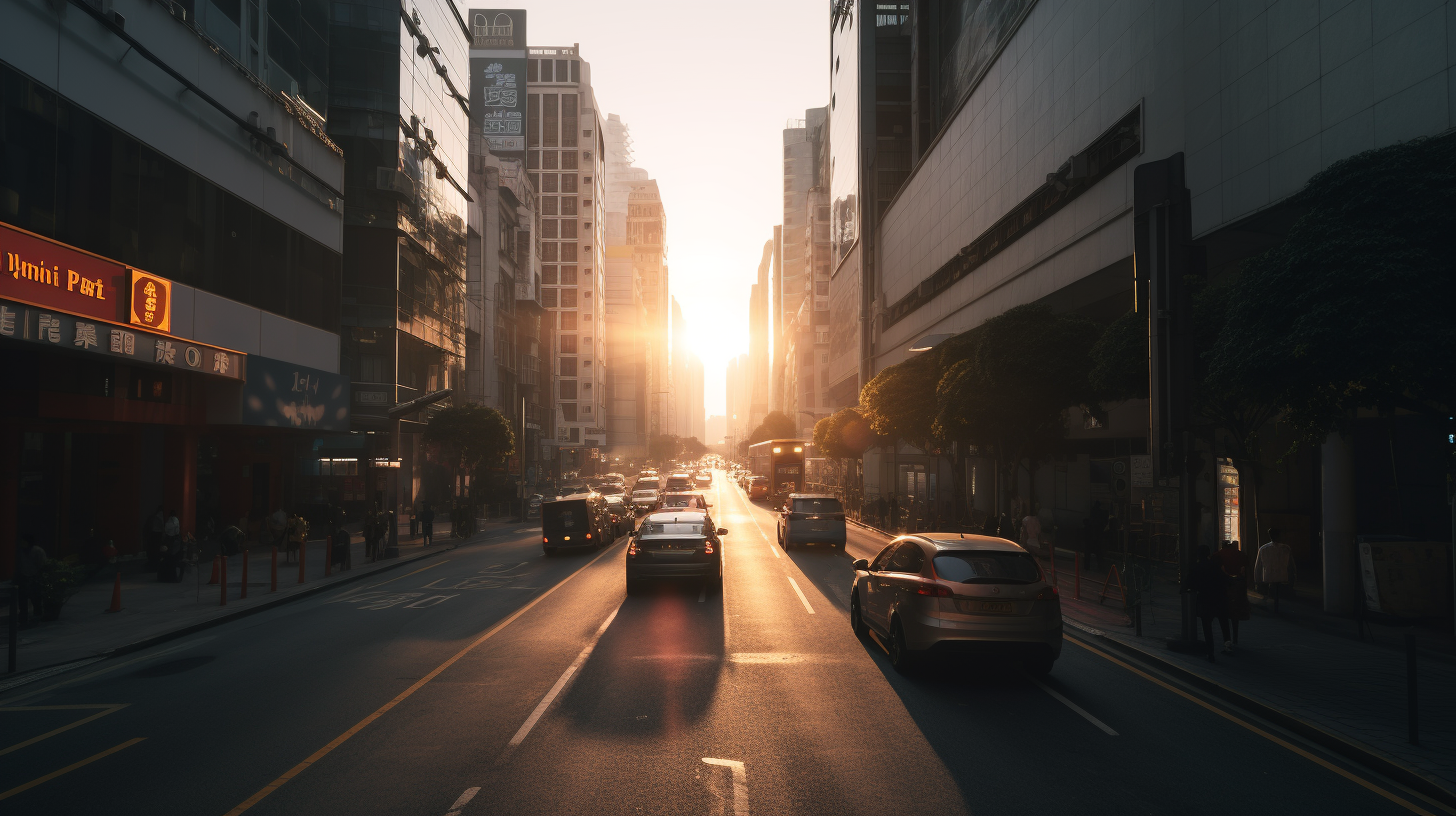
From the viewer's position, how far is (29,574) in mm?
14906

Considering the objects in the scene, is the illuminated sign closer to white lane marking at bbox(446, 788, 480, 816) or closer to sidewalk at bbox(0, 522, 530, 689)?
sidewalk at bbox(0, 522, 530, 689)

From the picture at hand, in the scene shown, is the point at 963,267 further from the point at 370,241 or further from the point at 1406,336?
the point at 1406,336

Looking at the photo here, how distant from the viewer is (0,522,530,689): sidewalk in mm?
12828

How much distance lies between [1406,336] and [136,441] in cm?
2852

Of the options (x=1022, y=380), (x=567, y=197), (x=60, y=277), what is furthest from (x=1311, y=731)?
(x=567, y=197)

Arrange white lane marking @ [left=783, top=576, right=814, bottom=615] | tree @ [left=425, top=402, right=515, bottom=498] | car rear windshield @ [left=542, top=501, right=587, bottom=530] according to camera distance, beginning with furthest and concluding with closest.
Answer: tree @ [left=425, top=402, right=515, bottom=498], car rear windshield @ [left=542, top=501, right=587, bottom=530], white lane marking @ [left=783, top=576, right=814, bottom=615]

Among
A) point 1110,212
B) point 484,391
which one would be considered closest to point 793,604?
point 1110,212

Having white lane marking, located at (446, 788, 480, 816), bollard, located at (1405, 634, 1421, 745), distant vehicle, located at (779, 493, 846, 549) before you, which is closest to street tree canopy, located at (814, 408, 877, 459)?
distant vehicle, located at (779, 493, 846, 549)

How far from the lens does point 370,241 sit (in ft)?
131

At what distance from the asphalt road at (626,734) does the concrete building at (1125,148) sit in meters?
5.58

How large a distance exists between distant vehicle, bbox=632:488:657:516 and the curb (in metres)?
37.4

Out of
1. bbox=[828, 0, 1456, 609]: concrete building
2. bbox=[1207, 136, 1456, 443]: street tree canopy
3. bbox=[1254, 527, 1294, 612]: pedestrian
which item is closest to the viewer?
bbox=[1207, 136, 1456, 443]: street tree canopy

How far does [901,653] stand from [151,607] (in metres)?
15.6

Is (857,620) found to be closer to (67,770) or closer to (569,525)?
(67,770)
